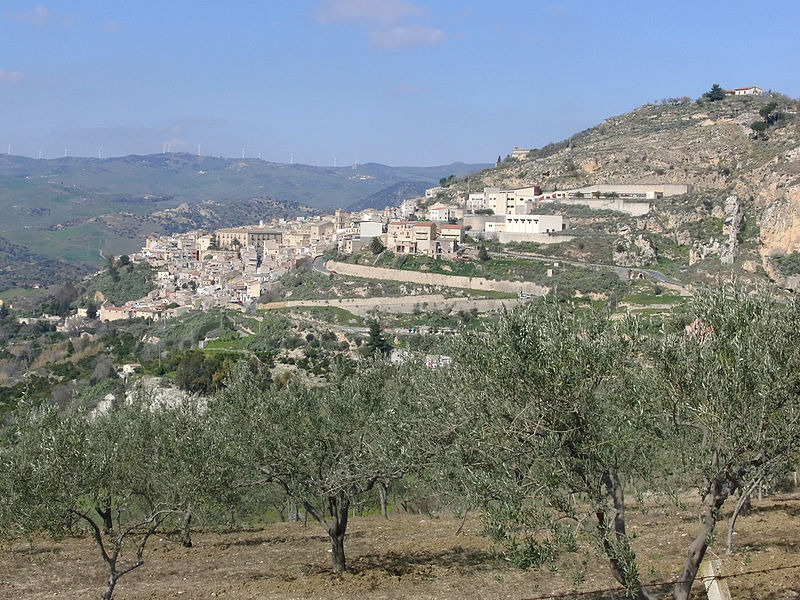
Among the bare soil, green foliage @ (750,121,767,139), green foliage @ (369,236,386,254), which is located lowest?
the bare soil

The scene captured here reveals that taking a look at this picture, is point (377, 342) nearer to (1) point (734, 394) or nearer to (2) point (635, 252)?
(2) point (635, 252)

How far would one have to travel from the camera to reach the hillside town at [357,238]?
65875 millimetres

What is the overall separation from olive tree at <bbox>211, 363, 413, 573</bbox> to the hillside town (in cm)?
5062

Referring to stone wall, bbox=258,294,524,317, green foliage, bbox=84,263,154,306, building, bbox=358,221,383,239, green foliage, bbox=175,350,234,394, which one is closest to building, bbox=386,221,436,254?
building, bbox=358,221,383,239

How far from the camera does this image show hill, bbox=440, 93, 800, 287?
170 feet

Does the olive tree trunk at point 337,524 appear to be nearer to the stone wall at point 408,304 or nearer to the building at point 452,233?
the stone wall at point 408,304

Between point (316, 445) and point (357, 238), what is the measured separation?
63539mm

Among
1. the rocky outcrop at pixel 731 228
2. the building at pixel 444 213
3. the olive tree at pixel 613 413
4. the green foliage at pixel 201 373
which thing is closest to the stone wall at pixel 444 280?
the rocky outcrop at pixel 731 228

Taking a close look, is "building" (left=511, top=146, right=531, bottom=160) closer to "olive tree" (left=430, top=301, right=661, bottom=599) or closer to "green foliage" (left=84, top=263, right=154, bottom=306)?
"green foliage" (left=84, top=263, right=154, bottom=306)

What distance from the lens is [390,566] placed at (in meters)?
12.9

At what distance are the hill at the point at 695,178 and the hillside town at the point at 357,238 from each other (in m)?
2.60

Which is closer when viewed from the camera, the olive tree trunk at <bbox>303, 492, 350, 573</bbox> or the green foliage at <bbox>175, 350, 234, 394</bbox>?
the olive tree trunk at <bbox>303, 492, 350, 573</bbox>

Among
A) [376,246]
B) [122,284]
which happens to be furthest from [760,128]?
[122,284]

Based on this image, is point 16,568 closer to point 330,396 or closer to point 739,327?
point 330,396
